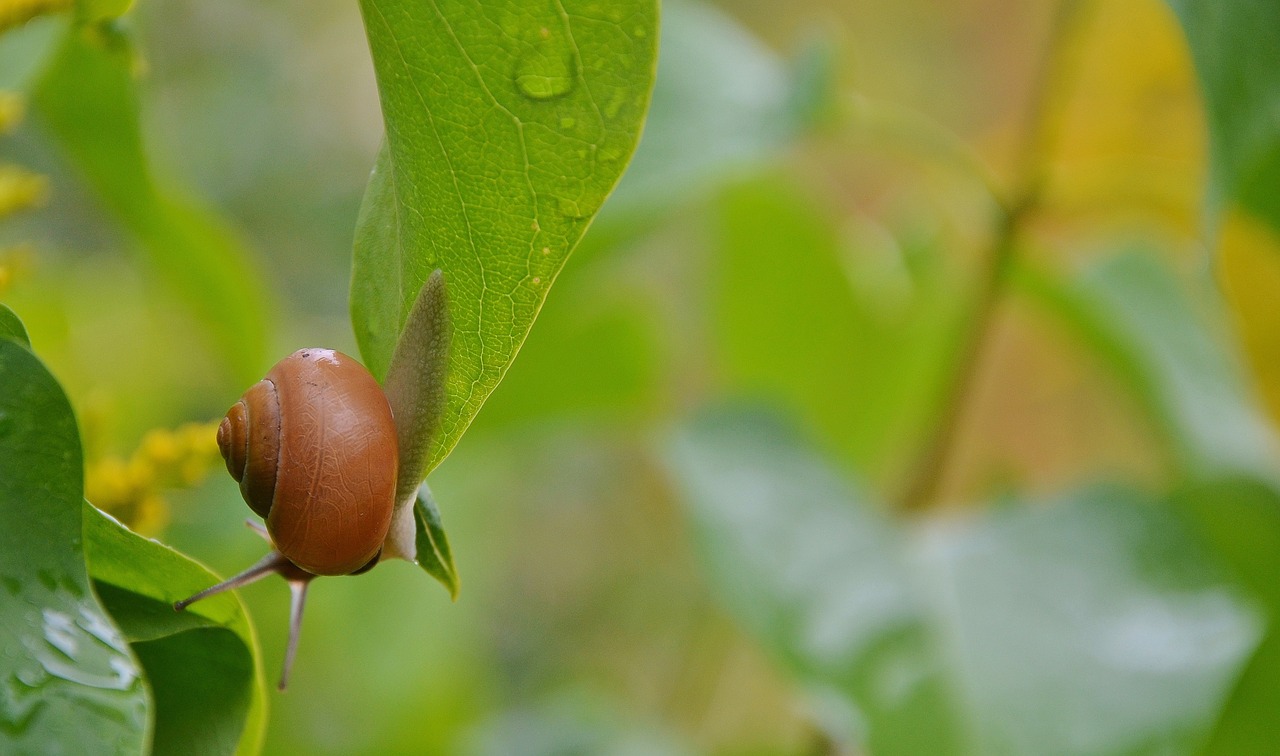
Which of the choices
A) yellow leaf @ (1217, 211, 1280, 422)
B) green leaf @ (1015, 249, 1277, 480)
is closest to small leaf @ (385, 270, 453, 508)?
green leaf @ (1015, 249, 1277, 480)

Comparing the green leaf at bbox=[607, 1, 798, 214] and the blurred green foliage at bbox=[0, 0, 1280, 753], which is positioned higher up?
the green leaf at bbox=[607, 1, 798, 214]

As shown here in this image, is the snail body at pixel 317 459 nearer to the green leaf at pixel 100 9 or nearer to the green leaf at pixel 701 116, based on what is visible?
the green leaf at pixel 100 9

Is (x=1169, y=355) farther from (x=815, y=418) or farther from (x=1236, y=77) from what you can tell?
(x=1236, y=77)

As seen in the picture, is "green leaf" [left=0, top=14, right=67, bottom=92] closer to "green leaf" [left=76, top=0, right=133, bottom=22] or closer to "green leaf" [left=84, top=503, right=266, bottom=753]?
"green leaf" [left=76, top=0, right=133, bottom=22]


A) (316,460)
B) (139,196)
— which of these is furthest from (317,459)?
(139,196)

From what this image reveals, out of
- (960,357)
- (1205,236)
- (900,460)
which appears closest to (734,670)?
(900,460)

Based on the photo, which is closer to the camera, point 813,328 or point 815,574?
point 815,574

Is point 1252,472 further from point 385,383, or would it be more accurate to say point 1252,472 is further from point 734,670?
point 734,670
